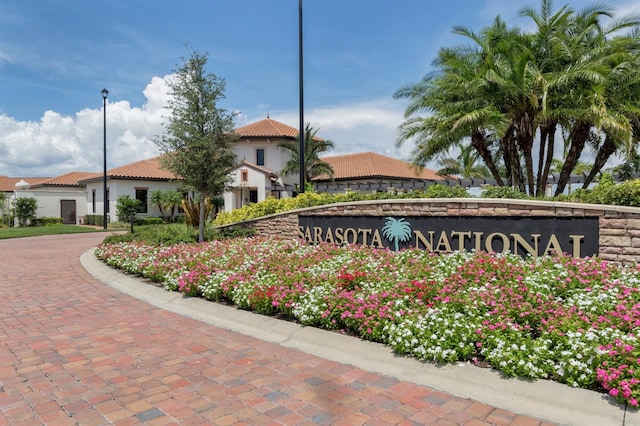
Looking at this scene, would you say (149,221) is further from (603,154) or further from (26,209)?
(603,154)

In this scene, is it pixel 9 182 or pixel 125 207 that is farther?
pixel 9 182

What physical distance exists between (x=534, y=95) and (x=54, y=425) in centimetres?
1460

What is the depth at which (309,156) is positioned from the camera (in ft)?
112

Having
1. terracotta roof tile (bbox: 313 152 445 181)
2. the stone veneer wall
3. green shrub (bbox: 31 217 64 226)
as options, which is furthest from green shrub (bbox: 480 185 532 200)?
green shrub (bbox: 31 217 64 226)

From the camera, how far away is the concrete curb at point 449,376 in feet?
11.6

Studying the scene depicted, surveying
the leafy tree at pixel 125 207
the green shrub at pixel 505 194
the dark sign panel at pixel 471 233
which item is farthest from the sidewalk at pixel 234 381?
the leafy tree at pixel 125 207

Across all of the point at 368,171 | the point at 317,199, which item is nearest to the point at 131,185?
the point at 368,171

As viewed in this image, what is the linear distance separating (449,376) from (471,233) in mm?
4677

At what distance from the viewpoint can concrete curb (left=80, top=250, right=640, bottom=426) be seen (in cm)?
354

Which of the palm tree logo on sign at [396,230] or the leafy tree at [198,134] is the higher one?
the leafy tree at [198,134]

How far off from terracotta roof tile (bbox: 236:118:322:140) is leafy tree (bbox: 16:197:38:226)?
1614cm

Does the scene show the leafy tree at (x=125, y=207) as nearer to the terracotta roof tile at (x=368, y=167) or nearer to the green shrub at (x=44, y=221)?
the green shrub at (x=44, y=221)

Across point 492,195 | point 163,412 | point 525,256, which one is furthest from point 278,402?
point 492,195

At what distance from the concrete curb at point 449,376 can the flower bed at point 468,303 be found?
122 millimetres
